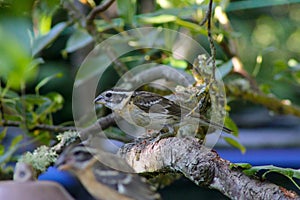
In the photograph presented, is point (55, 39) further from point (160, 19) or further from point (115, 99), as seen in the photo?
point (115, 99)

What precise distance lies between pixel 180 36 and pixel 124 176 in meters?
1.06

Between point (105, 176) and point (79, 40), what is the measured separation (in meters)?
0.99

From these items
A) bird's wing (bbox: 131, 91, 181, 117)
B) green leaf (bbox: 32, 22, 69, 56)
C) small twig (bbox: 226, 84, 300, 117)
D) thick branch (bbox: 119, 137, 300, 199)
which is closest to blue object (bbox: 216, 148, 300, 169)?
small twig (bbox: 226, 84, 300, 117)

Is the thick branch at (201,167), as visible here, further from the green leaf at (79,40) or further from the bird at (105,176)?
the green leaf at (79,40)

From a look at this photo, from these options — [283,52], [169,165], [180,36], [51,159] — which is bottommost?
[51,159]

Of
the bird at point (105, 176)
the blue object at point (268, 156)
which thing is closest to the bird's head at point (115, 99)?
the bird at point (105, 176)

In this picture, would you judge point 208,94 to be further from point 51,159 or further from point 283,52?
point 283,52

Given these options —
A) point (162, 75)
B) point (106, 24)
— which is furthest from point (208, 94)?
point (106, 24)

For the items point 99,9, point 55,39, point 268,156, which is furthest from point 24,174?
point 268,156

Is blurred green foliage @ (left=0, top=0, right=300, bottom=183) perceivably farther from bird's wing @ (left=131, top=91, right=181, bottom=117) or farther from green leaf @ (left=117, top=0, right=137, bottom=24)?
bird's wing @ (left=131, top=91, right=181, bottom=117)

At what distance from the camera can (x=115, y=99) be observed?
1.62 meters

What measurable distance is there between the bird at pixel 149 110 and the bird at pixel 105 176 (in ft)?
1.08

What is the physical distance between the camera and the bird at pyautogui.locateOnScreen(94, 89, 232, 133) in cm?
143

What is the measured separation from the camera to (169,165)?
1.09 m
